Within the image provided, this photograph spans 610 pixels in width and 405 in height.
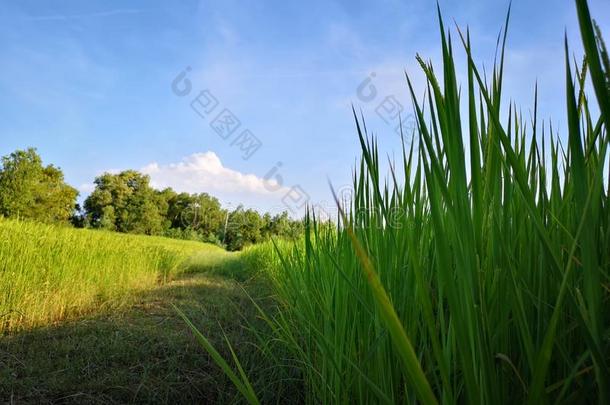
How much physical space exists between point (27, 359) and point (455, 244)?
268 centimetres

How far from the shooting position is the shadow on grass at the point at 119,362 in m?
1.74

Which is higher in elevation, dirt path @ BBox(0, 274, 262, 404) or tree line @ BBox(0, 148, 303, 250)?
tree line @ BBox(0, 148, 303, 250)

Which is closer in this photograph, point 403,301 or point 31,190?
point 403,301

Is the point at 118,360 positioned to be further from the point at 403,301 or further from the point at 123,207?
the point at 123,207

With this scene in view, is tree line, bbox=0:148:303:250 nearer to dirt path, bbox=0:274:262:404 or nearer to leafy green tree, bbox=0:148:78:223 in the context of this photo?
leafy green tree, bbox=0:148:78:223

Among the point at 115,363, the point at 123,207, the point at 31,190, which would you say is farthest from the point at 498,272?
the point at 123,207

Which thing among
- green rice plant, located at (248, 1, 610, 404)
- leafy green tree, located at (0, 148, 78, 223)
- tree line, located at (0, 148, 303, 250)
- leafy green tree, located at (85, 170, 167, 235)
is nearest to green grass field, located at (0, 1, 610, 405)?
green rice plant, located at (248, 1, 610, 404)

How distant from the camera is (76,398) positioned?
1.73 meters

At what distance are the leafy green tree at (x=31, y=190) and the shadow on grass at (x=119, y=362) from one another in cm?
1746

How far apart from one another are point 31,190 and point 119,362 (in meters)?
23.6

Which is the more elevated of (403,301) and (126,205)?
(126,205)

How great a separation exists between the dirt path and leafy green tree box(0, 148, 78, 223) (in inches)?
688

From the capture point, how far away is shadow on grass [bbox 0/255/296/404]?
1.74m

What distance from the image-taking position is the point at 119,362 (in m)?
2.18
